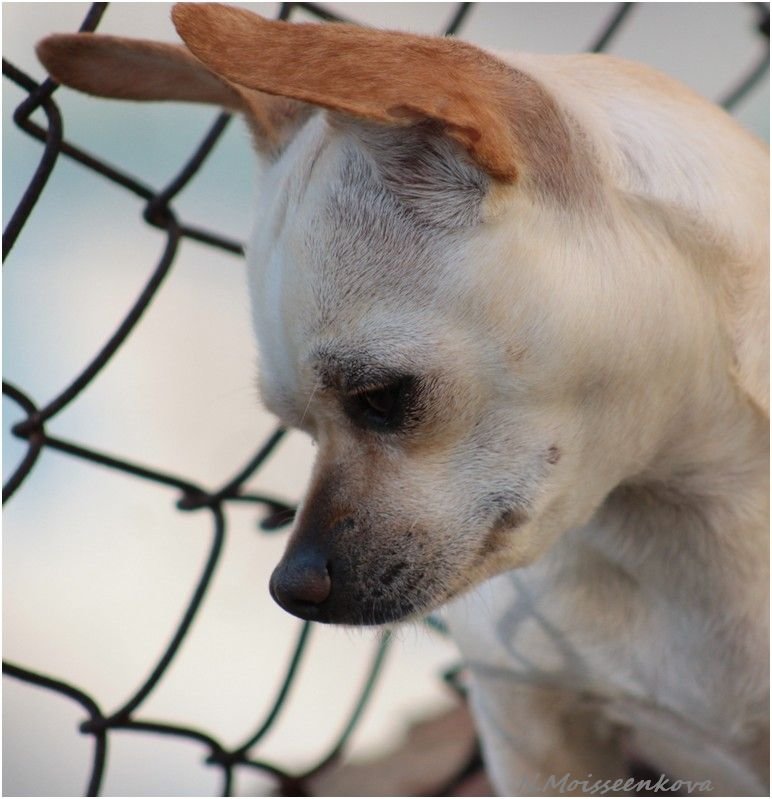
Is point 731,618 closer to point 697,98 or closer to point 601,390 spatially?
point 601,390

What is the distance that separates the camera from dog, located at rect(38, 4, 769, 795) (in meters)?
1.07

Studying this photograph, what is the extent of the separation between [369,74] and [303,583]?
0.52m

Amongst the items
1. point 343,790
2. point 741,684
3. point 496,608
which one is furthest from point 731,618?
point 343,790

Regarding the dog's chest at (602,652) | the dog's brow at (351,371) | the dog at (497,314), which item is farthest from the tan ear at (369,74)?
the dog's chest at (602,652)

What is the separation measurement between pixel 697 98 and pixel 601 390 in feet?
1.37

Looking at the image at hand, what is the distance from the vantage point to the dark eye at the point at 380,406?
3.62ft

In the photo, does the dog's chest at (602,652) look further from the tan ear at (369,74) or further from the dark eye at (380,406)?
the tan ear at (369,74)

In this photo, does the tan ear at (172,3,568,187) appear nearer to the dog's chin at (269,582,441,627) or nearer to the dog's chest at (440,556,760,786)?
the dog's chin at (269,582,441,627)

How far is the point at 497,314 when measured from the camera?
1074 mm

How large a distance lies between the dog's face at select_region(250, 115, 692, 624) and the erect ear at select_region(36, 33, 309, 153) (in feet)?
0.32

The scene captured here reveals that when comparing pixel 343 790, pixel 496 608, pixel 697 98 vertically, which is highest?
pixel 697 98

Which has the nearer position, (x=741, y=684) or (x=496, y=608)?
(x=741, y=684)

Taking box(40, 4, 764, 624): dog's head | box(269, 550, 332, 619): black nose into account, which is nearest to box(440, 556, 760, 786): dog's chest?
box(40, 4, 764, 624): dog's head

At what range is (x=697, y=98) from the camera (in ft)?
4.34
